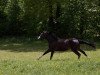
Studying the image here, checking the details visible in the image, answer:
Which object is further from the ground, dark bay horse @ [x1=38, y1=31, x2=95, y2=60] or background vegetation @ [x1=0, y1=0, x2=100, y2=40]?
dark bay horse @ [x1=38, y1=31, x2=95, y2=60]

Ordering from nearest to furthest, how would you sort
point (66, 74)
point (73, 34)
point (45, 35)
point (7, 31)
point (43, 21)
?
point (66, 74) → point (45, 35) → point (73, 34) → point (43, 21) → point (7, 31)

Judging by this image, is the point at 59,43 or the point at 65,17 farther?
the point at 65,17

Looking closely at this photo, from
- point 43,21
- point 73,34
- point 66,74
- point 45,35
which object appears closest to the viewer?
point 66,74

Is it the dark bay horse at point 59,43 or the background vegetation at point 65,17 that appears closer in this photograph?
the dark bay horse at point 59,43

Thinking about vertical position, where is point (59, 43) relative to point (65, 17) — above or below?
above

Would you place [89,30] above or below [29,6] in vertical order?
below

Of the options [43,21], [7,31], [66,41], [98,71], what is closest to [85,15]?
[43,21]

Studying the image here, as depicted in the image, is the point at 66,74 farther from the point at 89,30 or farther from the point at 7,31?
the point at 7,31

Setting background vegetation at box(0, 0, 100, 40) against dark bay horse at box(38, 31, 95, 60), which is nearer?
dark bay horse at box(38, 31, 95, 60)

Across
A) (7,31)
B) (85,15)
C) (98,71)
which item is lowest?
(7,31)

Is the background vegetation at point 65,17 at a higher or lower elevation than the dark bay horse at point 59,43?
lower

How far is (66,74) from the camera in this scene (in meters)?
12.3

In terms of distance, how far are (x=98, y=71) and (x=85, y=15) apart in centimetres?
2597

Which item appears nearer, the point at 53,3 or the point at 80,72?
the point at 80,72
